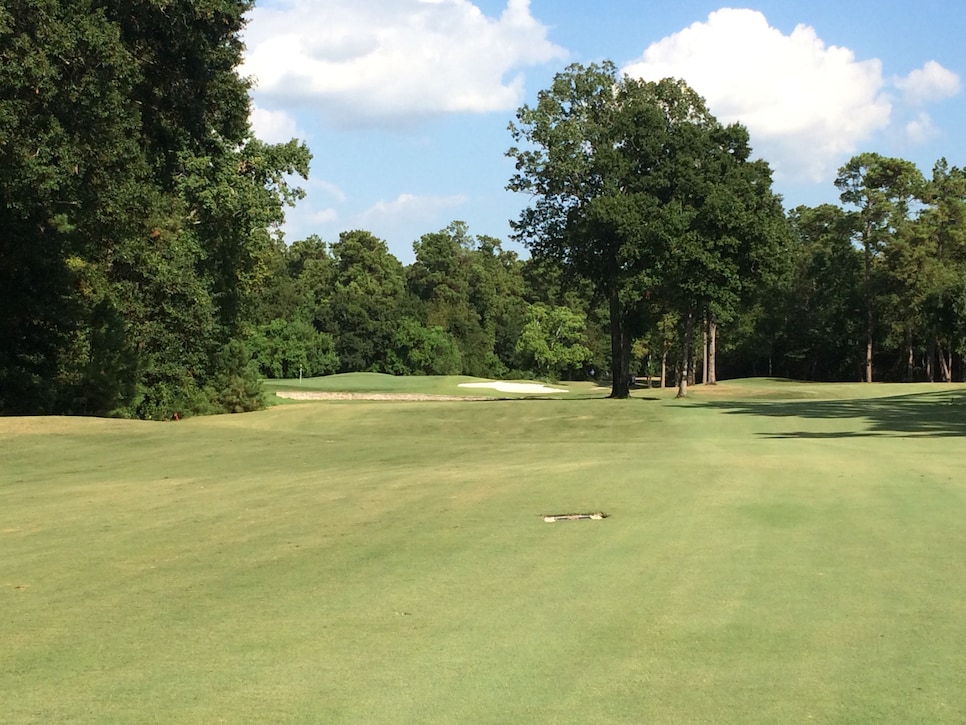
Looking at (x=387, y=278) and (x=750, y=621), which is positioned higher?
(x=387, y=278)

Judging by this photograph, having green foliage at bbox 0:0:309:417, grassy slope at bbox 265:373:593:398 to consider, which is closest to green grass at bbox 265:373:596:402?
grassy slope at bbox 265:373:593:398

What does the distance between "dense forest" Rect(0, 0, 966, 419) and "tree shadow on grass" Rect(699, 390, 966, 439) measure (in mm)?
8415

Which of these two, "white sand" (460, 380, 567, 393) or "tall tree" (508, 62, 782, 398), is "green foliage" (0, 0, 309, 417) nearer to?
"tall tree" (508, 62, 782, 398)

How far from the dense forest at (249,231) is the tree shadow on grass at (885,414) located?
841 centimetres

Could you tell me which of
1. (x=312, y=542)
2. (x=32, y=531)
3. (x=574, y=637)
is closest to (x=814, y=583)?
(x=574, y=637)

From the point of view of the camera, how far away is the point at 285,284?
4114 inches

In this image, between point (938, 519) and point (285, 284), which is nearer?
point (938, 519)

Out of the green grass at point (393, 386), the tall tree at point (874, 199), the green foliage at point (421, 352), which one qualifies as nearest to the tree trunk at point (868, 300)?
the tall tree at point (874, 199)

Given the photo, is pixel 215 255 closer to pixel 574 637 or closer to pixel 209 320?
pixel 209 320

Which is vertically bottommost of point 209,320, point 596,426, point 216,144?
point 596,426

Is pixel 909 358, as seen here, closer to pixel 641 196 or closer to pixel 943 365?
pixel 943 365

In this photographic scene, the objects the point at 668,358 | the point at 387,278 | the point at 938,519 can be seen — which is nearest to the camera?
the point at 938,519

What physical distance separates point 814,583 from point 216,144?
97.3 ft

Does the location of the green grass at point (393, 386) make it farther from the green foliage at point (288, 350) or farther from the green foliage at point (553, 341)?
the green foliage at point (553, 341)
